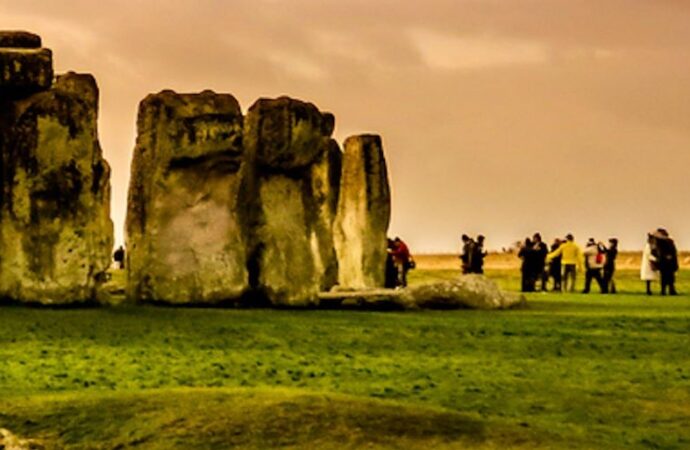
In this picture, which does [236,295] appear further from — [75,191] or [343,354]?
[343,354]

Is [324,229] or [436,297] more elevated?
[324,229]

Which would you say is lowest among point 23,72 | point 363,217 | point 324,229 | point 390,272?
point 390,272

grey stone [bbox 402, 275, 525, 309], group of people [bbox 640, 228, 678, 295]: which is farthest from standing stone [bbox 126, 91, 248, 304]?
group of people [bbox 640, 228, 678, 295]

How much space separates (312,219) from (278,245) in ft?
5.23

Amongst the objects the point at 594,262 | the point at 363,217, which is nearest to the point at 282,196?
the point at 363,217

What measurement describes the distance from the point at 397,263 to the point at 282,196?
40.3 ft

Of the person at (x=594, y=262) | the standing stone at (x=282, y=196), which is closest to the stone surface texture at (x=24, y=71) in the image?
the standing stone at (x=282, y=196)

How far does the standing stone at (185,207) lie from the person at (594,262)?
1598 cm

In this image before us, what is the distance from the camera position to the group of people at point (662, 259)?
3956cm

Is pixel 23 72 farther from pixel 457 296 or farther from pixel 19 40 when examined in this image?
pixel 457 296

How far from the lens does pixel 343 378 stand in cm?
1630

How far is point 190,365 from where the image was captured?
17359mm

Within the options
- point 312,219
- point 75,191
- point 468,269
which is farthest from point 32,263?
point 468,269

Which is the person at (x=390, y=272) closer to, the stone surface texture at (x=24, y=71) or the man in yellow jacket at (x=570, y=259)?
the man in yellow jacket at (x=570, y=259)
